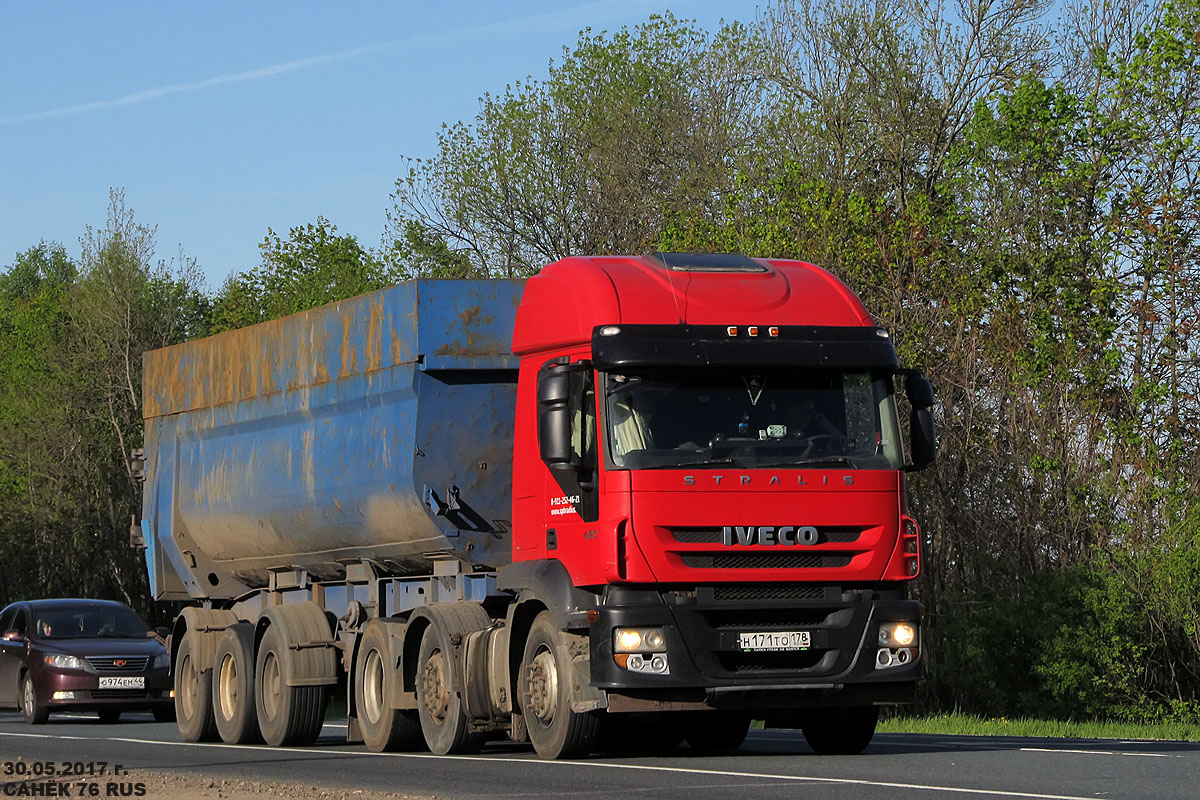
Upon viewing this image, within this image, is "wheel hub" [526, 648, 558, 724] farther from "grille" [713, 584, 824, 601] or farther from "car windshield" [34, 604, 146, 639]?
"car windshield" [34, 604, 146, 639]

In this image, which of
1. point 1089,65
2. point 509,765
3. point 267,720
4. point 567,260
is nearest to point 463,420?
point 567,260

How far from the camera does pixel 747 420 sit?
42.9ft

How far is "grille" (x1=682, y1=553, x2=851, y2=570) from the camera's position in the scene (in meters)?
12.8

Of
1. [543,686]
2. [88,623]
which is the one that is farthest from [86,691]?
[543,686]

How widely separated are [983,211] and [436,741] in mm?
20598

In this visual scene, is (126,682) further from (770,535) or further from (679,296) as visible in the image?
(770,535)

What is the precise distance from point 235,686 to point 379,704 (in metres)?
3.00

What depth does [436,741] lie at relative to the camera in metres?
15.4

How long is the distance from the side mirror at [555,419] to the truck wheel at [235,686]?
6.92m

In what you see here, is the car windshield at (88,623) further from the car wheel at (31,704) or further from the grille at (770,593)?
the grille at (770,593)

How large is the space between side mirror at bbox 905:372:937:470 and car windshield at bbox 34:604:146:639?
49.9 ft

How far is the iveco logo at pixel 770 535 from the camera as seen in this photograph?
1276 cm

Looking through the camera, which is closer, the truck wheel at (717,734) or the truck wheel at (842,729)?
the truck wheel at (842,729)

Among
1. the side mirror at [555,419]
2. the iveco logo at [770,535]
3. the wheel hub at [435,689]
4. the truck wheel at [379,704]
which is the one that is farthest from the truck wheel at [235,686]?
the iveco logo at [770,535]
